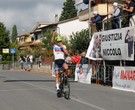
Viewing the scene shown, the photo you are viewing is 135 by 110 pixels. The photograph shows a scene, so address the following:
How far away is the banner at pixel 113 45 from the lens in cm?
1759

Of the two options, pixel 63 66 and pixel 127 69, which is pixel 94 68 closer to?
pixel 127 69

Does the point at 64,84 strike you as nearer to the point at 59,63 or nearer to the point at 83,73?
the point at 59,63

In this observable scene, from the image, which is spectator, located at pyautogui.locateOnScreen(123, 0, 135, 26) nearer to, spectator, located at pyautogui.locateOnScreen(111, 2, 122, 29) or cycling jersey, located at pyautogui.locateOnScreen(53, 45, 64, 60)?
spectator, located at pyautogui.locateOnScreen(111, 2, 122, 29)

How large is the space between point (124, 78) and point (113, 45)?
214 centimetres

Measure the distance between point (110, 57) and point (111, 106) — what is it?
7979 mm

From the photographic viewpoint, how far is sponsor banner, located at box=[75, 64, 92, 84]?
21.7m

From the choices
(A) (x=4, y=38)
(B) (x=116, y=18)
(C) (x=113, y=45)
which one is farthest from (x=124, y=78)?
(A) (x=4, y=38)

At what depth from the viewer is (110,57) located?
19.4m

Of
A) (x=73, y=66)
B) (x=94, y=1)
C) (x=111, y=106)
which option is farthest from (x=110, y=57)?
(x=94, y=1)

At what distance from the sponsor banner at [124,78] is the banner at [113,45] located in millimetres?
542

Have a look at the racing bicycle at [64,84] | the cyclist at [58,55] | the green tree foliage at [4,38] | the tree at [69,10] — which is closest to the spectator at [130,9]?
the cyclist at [58,55]

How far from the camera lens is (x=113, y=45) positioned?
62.5 feet

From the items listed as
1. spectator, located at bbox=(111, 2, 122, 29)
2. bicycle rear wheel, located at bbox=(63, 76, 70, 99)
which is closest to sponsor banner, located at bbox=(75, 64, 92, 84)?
spectator, located at bbox=(111, 2, 122, 29)

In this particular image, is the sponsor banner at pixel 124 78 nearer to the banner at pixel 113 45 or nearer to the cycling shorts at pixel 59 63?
the banner at pixel 113 45
